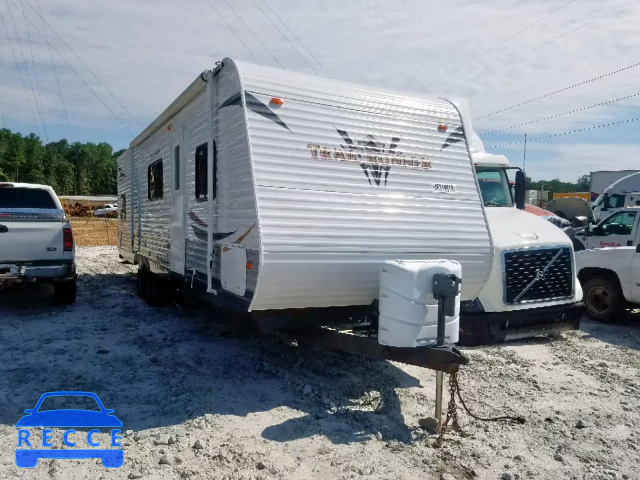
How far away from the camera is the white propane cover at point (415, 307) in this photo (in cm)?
438

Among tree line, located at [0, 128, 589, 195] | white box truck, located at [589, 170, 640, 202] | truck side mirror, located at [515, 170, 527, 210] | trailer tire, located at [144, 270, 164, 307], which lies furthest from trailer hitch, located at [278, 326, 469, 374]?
tree line, located at [0, 128, 589, 195]

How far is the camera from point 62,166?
284 ft

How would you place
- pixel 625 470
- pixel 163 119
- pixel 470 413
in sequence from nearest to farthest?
1. pixel 625 470
2. pixel 470 413
3. pixel 163 119

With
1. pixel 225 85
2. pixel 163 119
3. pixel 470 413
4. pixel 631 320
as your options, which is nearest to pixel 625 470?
pixel 470 413

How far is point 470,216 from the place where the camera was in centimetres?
575

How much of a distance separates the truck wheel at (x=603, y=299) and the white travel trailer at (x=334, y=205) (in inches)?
79.4

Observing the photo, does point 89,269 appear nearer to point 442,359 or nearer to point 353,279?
point 353,279

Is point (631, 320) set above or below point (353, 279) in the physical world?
below

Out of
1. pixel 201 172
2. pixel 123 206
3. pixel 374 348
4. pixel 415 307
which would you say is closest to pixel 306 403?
pixel 374 348

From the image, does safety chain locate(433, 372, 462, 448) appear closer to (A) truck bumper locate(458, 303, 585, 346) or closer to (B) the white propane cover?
(B) the white propane cover

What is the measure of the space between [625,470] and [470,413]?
1.21 m

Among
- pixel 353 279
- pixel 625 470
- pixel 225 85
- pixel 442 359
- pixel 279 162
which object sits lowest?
pixel 625 470

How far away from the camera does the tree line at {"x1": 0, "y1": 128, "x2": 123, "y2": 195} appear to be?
7962cm

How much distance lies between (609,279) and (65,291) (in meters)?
8.68
